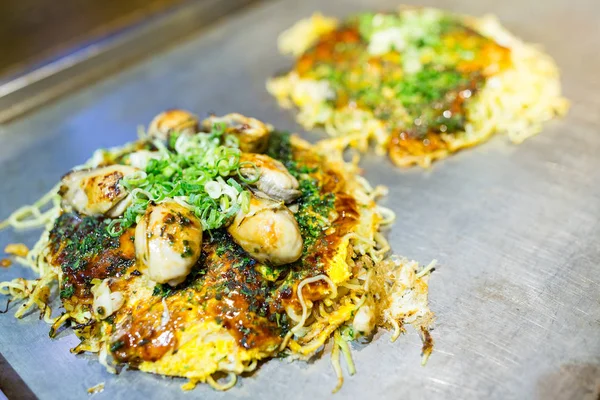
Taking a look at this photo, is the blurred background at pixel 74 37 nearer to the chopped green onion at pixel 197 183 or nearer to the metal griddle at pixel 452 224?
the metal griddle at pixel 452 224

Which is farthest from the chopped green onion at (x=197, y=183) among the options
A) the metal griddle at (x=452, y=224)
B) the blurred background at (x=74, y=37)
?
the blurred background at (x=74, y=37)

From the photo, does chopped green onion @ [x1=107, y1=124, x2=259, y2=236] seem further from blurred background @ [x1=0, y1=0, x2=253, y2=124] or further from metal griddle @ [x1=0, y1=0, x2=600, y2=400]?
blurred background @ [x1=0, y1=0, x2=253, y2=124]

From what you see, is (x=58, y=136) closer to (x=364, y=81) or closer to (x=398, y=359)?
(x=364, y=81)

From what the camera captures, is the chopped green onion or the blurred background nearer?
the chopped green onion

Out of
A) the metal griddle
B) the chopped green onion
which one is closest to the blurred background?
the metal griddle

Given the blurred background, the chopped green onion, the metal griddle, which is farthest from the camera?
the blurred background

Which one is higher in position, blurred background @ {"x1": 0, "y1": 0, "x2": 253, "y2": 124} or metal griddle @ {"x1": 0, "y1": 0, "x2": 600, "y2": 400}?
blurred background @ {"x1": 0, "y1": 0, "x2": 253, "y2": 124}

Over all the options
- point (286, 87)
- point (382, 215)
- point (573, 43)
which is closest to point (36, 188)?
point (286, 87)

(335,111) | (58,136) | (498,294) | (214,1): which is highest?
(214,1)
